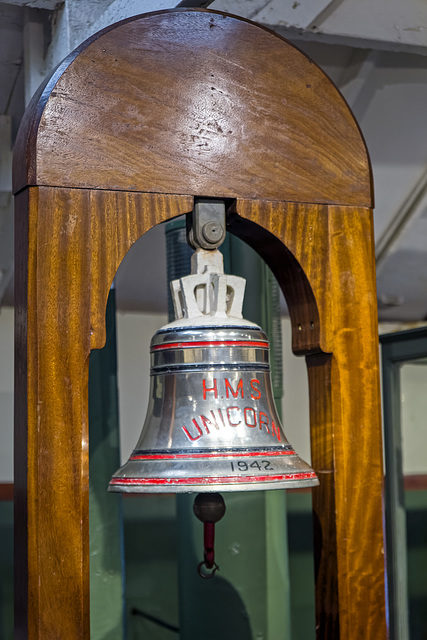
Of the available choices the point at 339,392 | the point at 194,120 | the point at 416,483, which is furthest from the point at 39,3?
the point at 416,483

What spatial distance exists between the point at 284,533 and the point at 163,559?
1542mm

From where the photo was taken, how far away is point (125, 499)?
3941 mm

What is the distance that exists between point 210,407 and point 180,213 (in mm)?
285

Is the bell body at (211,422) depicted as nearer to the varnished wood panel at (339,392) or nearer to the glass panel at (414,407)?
Result: the varnished wood panel at (339,392)

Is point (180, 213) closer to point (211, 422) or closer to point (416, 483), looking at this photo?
point (211, 422)

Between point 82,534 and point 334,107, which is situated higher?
point 334,107

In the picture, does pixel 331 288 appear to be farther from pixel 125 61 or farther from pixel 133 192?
pixel 125 61

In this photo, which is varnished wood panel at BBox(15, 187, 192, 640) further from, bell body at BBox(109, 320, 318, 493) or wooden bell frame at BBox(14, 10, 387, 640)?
bell body at BBox(109, 320, 318, 493)

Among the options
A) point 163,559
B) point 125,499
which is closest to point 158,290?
point 125,499

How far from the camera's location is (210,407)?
4.34ft

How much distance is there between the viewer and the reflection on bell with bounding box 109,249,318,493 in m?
1.26

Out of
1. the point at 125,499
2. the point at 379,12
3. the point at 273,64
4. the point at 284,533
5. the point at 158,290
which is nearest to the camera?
the point at 273,64

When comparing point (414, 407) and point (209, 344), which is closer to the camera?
point (209, 344)

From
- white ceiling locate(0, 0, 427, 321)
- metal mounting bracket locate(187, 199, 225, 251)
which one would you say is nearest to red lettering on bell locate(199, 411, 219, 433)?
metal mounting bracket locate(187, 199, 225, 251)
